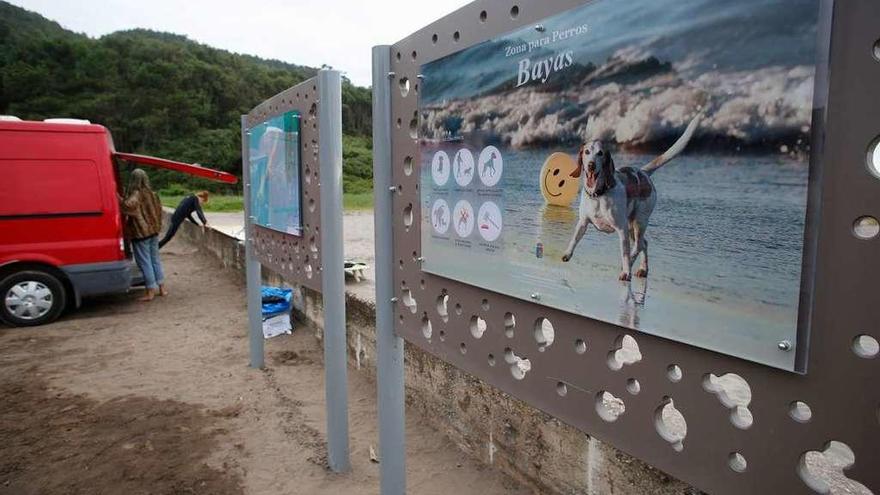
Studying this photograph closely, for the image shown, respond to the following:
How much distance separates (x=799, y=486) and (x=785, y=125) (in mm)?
632

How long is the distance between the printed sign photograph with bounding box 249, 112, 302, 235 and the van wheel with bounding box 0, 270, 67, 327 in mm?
3450

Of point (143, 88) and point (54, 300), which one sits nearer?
point (54, 300)

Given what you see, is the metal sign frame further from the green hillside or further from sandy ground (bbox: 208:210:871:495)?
the green hillside

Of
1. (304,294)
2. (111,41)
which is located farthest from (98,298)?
(111,41)

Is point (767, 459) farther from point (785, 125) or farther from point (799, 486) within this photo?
point (785, 125)

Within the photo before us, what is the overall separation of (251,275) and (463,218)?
3.41 meters

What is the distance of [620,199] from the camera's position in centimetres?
121

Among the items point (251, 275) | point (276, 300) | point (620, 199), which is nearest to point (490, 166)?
point (620, 199)

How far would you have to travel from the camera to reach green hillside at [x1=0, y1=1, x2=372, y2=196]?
43.3 metres

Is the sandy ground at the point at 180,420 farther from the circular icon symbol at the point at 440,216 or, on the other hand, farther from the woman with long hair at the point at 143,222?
the circular icon symbol at the point at 440,216

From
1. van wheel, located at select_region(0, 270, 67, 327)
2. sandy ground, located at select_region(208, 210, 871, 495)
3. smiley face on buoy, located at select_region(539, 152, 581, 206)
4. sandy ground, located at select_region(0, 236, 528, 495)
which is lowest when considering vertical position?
sandy ground, located at select_region(0, 236, 528, 495)

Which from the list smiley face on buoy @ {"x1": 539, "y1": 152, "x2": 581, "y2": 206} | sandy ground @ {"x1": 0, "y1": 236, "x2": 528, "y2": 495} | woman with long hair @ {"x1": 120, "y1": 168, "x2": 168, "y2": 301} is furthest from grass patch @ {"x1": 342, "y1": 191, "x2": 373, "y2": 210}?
smiley face on buoy @ {"x1": 539, "y1": 152, "x2": 581, "y2": 206}

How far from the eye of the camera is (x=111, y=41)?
177 feet

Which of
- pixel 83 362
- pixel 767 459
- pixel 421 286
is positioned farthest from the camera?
pixel 83 362
